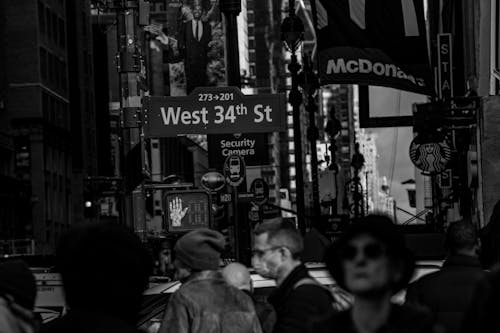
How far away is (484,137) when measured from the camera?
24641mm

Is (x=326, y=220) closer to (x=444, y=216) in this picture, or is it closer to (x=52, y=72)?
(x=444, y=216)

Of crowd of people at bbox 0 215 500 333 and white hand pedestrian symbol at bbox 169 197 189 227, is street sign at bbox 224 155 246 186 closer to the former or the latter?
white hand pedestrian symbol at bbox 169 197 189 227

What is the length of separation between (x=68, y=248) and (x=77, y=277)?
113 millimetres

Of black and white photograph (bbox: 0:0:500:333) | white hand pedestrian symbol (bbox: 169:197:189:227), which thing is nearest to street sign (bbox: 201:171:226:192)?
black and white photograph (bbox: 0:0:500:333)

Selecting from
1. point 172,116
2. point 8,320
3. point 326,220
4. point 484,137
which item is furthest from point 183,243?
point 326,220

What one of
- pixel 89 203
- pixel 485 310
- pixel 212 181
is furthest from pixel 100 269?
pixel 89 203

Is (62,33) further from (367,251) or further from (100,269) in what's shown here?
(367,251)

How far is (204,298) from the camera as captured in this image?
962 cm

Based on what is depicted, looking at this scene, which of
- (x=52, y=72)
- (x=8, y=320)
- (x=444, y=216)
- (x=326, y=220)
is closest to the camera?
(x=8, y=320)

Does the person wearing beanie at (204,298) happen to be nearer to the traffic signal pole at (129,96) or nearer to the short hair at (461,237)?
the short hair at (461,237)

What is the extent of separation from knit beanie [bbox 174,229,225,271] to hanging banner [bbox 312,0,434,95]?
15.1m

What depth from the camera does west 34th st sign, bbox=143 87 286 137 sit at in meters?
23.4

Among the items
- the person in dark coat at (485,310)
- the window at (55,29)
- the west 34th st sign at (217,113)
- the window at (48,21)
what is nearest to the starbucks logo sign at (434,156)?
the west 34th st sign at (217,113)

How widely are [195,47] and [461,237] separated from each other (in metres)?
64.3
